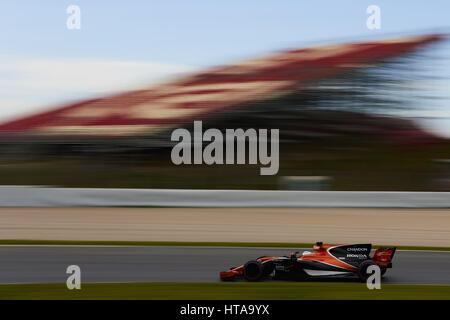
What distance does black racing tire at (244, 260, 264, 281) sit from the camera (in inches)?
249

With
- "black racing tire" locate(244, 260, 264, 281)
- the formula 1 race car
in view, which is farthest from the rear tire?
"black racing tire" locate(244, 260, 264, 281)

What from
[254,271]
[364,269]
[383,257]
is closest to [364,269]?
[364,269]

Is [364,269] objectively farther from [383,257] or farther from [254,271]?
[254,271]

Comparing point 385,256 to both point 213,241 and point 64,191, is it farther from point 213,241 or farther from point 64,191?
point 64,191

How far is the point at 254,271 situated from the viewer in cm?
635

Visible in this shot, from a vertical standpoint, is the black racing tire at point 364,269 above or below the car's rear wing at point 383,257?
below

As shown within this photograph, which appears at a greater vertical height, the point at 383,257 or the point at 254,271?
the point at 383,257

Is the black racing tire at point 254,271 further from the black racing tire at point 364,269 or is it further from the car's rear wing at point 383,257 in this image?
the car's rear wing at point 383,257

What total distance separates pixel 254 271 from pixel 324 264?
2.45 feet

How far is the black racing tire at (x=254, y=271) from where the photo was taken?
6320mm

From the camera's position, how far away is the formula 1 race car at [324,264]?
6309mm

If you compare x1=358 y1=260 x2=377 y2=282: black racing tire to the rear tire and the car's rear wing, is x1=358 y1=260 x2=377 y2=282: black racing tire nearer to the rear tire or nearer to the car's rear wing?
the rear tire

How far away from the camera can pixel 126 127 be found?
55.0 feet

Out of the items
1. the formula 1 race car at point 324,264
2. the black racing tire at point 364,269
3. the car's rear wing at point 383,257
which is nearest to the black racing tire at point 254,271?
the formula 1 race car at point 324,264
